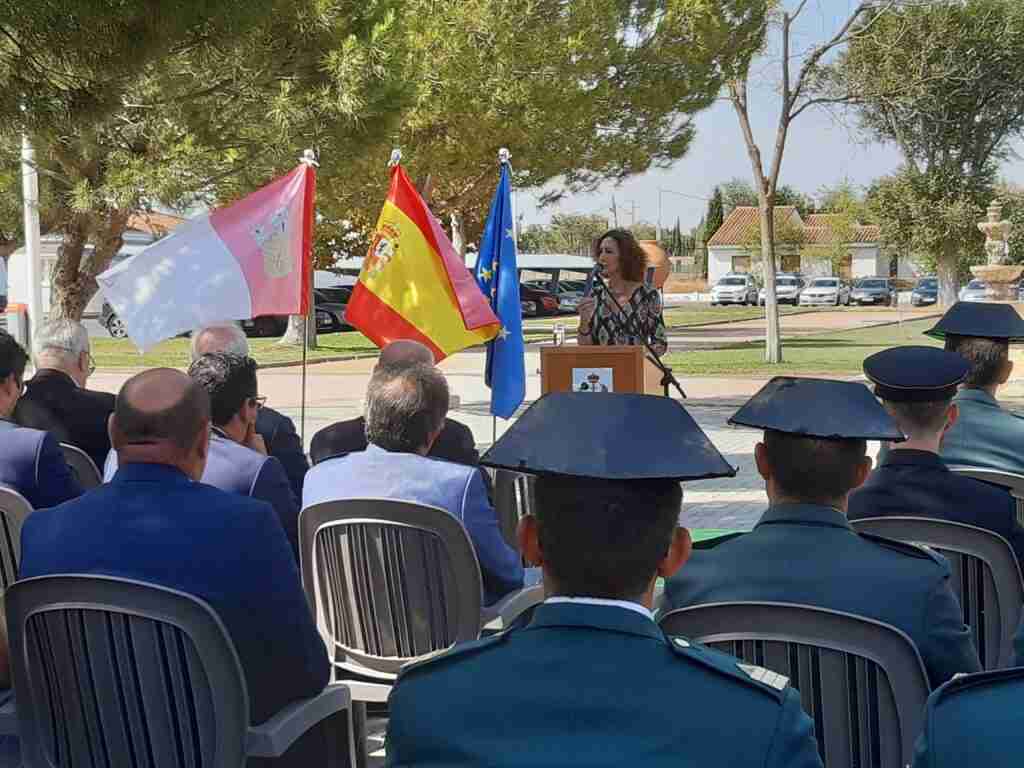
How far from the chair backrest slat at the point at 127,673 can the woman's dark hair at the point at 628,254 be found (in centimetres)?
676

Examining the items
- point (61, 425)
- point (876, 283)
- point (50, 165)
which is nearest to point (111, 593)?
point (61, 425)

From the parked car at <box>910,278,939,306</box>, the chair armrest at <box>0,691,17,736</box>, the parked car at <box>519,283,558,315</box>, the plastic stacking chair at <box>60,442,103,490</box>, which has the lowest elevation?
the parked car at <box>910,278,939,306</box>

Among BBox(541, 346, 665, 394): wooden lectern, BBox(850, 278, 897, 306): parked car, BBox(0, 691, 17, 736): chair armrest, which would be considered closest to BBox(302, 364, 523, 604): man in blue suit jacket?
BBox(0, 691, 17, 736): chair armrest

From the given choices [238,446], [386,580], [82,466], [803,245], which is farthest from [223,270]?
[803,245]

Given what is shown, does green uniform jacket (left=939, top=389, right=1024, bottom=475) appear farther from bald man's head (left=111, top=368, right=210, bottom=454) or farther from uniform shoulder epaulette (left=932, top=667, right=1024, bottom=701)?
uniform shoulder epaulette (left=932, top=667, right=1024, bottom=701)

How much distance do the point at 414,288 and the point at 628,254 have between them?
2.21 metres

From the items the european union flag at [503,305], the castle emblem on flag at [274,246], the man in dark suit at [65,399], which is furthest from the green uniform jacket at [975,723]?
the european union flag at [503,305]

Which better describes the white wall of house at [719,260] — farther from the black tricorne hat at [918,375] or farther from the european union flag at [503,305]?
the black tricorne hat at [918,375]

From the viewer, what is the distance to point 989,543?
3686 mm

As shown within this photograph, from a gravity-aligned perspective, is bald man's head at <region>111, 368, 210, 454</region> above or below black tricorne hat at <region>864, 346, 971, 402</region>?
above

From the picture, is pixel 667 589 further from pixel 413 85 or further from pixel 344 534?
pixel 413 85

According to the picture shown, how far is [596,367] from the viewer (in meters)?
8.82

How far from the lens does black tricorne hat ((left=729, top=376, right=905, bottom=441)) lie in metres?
3.17

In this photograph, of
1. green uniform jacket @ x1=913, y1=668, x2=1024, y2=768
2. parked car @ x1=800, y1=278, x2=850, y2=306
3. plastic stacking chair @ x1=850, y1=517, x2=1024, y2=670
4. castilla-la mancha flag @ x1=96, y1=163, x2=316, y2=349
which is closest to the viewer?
green uniform jacket @ x1=913, y1=668, x2=1024, y2=768
